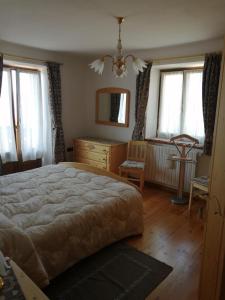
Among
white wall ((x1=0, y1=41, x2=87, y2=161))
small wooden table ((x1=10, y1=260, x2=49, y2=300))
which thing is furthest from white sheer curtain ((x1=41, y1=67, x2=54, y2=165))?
small wooden table ((x1=10, y1=260, x2=49, y2=300))

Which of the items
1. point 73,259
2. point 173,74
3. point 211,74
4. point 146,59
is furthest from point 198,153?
point 73,259

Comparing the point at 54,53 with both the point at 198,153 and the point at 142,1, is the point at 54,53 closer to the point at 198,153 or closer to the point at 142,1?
the point at 142,1

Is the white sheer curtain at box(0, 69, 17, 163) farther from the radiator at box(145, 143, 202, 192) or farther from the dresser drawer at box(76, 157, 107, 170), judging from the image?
the radiator at box(145, 143, 202, 192)

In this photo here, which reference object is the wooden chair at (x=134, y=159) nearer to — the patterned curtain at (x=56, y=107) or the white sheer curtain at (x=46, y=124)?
the patterned curtain at (x=56, y=107)

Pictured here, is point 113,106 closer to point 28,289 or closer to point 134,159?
point 134,159

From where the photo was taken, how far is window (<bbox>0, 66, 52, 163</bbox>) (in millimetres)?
3930

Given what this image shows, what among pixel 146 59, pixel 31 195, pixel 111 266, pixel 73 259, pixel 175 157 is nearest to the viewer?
pixel 73 259

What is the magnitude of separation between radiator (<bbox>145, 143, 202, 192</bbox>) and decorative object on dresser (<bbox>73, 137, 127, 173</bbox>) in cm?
55

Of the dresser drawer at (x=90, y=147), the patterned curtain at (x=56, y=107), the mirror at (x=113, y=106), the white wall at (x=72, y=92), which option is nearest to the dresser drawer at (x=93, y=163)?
the dresser drawer at (x=90, y=147)

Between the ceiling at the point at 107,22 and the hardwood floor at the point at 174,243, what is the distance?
2.46 m

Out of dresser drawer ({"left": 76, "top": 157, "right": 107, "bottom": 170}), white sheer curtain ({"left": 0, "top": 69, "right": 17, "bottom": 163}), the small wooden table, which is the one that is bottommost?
dresser drawer ({"left": 76, "top": 157, "right": 107, "bottom": 170})

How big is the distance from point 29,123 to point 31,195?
2.31m

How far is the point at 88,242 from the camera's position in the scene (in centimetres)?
205

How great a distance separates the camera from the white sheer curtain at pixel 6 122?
3875mm
